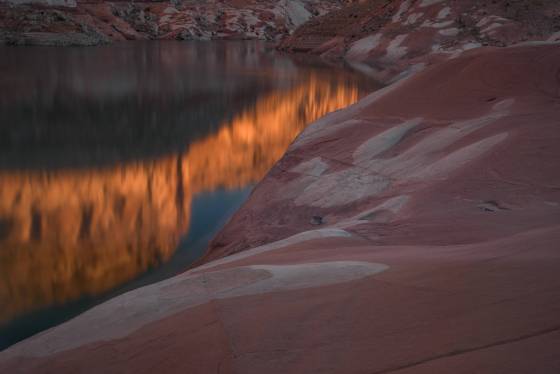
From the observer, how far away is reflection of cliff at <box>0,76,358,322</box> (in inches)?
318

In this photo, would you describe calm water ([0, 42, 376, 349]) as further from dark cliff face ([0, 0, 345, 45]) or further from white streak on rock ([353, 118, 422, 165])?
dark cliff face ([0, 0, 345, 45])

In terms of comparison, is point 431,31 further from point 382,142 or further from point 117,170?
point 117,170

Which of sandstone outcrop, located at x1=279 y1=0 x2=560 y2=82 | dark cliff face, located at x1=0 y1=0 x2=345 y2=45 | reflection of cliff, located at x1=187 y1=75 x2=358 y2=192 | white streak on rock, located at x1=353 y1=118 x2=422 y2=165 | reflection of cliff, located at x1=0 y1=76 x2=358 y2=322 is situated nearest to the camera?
reflection of cliff, located at x1=0 y1=76 x2=358 y2=322

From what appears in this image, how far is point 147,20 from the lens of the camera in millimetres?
77688

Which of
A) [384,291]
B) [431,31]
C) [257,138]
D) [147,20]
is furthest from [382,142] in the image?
[147,20]

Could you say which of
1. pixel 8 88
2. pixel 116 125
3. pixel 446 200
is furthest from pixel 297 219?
pixel 8 88

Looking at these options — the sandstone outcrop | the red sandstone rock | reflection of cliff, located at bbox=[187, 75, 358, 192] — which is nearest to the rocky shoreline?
the red sandstone rock

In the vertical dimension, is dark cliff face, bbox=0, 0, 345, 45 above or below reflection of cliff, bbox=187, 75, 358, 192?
above

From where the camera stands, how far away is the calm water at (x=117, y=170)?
8.27 m

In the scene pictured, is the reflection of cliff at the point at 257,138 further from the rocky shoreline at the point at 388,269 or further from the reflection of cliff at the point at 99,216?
the rocky shoreline at the point at 388,269

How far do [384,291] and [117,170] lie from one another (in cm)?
1062

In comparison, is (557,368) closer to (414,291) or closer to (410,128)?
(414,291)

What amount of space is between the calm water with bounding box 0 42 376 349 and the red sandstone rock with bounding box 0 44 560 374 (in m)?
1.62

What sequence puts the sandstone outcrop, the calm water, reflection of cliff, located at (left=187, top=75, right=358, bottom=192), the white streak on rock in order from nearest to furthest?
Result: the calm water → the white streak on rock → reflection of cliff, located at (left=187, top=75, right=358, bottom=192) → the sandstone outcrop
